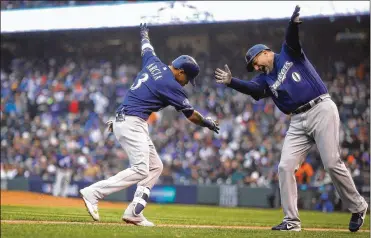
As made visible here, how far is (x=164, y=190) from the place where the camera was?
63.6 ft

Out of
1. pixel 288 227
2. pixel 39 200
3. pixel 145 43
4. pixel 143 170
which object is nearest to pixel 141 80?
pixel 145 43

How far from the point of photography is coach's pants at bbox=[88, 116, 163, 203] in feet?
24.9

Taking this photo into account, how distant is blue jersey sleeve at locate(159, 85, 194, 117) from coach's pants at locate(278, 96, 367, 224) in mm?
1255

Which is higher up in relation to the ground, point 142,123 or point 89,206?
point 142,123

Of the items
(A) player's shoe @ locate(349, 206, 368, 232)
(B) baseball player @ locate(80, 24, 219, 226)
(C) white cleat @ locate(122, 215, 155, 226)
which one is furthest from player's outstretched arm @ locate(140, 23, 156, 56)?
(A) player's shoe @ locate(349, 206, 368, 232)

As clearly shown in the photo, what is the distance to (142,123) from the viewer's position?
25.4 ft

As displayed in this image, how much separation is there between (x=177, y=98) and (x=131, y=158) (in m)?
0.85

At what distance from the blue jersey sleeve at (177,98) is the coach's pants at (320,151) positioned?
4.12 feet

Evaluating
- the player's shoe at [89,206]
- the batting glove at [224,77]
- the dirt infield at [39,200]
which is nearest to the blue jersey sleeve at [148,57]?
the batting glove at [224,77]

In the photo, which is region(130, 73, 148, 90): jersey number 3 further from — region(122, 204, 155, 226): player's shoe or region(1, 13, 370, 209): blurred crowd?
region(1, 13, 370, 209): blurred crowd

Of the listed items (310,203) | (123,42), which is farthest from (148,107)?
(123,42)

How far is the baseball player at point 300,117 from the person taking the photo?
758 centimetres

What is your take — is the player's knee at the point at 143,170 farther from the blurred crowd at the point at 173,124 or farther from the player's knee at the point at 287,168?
the blurred crowd at the point at 173,124

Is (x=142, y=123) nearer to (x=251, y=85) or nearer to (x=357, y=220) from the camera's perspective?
(x=251, y=85)
